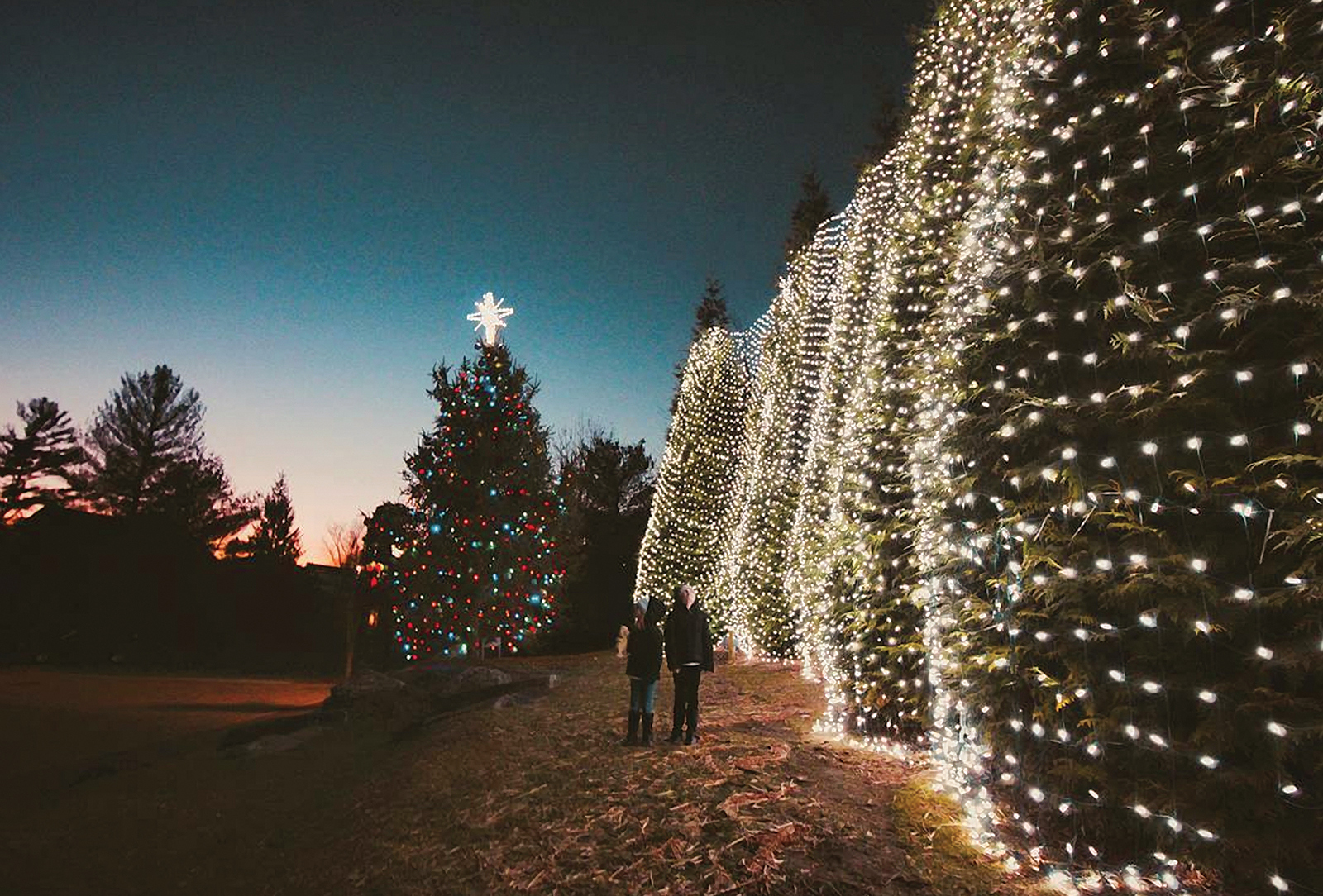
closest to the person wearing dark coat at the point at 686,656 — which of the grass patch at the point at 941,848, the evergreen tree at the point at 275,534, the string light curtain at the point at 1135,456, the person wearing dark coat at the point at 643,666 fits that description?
the person wearing dark coat at the point at 643,666


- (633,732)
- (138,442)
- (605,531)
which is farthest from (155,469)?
(633,732)

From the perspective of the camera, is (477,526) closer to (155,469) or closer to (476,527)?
(476,527)

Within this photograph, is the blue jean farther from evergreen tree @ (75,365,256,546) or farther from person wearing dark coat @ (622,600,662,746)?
evergreen tree @ (75,365,256,546)

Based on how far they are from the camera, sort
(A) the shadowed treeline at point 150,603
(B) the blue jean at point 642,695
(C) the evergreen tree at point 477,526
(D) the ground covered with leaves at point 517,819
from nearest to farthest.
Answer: (D) the ground covered with leaves at point 517,819 → (B) the blue jean at point 642,695 → (C) the evergreen tree at point 477,526 → (A) the shadowed treeline at point 150,603

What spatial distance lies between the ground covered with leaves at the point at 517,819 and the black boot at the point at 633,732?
9.2 inches

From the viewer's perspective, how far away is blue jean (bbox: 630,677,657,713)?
23.5 feet

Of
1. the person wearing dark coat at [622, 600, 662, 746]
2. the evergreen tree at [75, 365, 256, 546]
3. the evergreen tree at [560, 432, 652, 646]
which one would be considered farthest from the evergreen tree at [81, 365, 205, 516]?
the person wearing dark coat at [622, 600, 662, 746]

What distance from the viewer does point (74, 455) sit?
98.7 ft

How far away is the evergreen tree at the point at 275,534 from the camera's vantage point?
31.3 meters

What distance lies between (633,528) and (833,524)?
2107 centimetres

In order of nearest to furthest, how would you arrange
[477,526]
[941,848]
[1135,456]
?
[1135,456], [941,848], [477,526]

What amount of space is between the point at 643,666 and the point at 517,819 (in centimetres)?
224

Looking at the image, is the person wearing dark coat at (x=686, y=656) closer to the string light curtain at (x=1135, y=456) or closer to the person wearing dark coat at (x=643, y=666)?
the person wearing dark coat at (x=643, y=666)

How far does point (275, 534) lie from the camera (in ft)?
105
